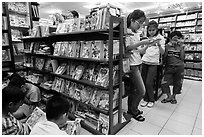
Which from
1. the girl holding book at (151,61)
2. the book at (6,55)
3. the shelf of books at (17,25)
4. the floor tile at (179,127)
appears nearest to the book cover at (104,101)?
the floor tile at (179,127)

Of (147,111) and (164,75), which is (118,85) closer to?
(147,111)

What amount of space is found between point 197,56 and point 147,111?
386 cm

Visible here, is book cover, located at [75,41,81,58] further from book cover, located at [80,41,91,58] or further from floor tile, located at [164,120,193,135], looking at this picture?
floor tile, located at [164,120,193,135]

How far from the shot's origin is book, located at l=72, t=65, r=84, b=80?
83.0 inches

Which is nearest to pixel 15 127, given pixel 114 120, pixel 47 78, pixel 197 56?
pixel 114 120

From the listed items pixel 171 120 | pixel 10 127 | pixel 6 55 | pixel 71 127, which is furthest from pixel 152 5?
pixel 10 127

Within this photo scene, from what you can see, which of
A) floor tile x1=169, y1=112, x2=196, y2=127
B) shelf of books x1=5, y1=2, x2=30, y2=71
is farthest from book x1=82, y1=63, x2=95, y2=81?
shelf of books x1=5, y1=2, x2=30, y2=71

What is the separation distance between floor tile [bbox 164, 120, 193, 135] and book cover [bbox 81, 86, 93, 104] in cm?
119

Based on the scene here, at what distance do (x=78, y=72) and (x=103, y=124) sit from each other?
0.81m

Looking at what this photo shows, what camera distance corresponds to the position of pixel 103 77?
179 centimetres

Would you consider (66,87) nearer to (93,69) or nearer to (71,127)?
(93,69)

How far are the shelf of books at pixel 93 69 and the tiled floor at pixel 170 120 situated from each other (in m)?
0.22

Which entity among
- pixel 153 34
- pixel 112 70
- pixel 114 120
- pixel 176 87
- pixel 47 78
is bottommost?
pixel 114 120

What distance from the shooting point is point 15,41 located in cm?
346
